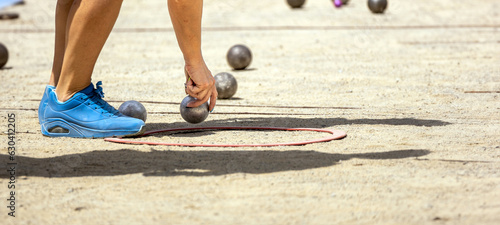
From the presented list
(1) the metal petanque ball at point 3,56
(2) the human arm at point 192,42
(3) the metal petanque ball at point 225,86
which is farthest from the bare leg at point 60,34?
(1) the metal petanque ball at point 3,56

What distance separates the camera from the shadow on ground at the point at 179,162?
3.70 metres

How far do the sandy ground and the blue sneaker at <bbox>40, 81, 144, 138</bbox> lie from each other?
0.12 m

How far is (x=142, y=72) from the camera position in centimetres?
828

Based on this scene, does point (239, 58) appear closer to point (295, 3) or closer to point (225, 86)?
point (225, 86)

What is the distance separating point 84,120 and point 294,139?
136 centimetres

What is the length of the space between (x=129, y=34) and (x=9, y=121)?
7.05m

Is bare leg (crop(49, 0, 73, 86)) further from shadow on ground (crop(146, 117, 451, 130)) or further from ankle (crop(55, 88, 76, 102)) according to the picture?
shadow on ground (crop(146, 117, 451, 130))

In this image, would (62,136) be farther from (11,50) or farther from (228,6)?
(228,6)

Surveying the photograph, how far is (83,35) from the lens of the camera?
434 cm

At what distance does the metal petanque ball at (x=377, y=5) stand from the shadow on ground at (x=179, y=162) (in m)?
9.68

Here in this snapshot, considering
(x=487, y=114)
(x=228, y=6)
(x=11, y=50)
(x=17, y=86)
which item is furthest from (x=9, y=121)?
(x=228, y=6)

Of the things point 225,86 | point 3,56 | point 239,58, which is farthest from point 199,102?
point 3,56

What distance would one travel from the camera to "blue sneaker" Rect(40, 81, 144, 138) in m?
4.59

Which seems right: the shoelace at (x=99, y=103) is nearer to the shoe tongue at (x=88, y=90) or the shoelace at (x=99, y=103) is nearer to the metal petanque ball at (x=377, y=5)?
the shoe tongue at (x=88, y=90)
